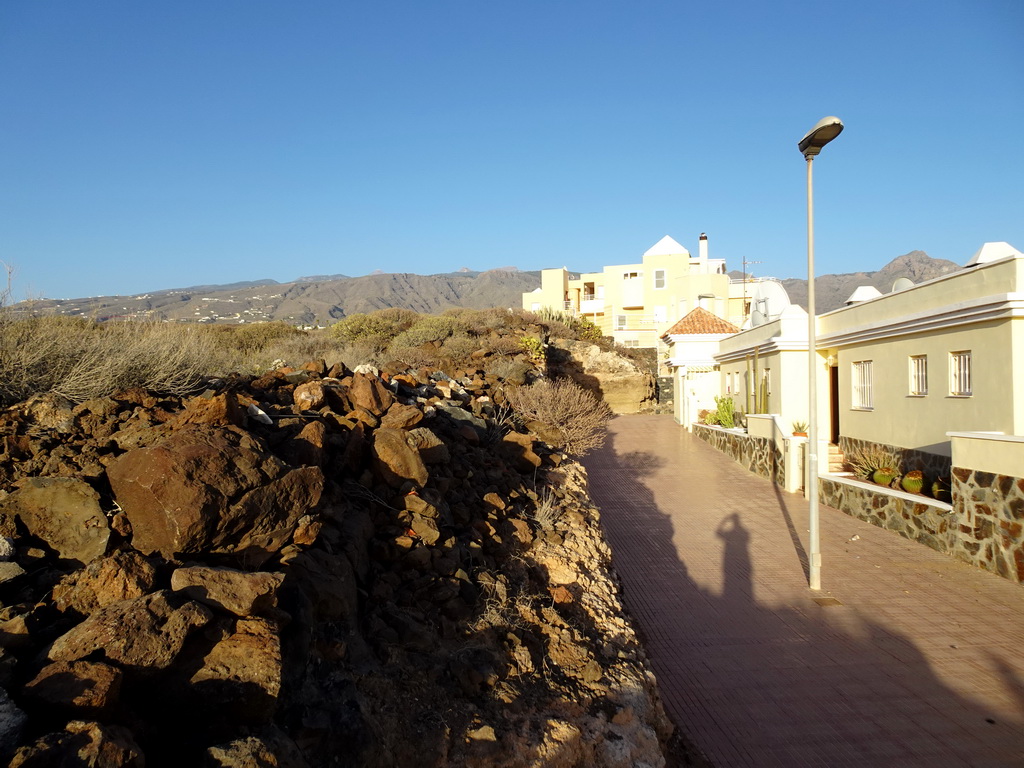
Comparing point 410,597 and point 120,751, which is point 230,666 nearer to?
point 120,751

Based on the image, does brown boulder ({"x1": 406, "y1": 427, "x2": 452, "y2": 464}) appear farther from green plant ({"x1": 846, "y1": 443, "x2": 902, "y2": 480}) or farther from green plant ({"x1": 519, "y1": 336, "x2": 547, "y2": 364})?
green plant ({"x1": 519, "y1": 336, "x2": 547, "y2": 364})

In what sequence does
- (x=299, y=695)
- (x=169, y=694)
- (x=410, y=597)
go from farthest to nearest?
(x=410, y=597)
(x=299, y=695)
(x=169, y=694)

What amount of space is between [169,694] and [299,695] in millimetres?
619

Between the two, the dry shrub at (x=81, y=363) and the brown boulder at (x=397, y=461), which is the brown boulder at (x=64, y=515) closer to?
the brown boulder at (x=397, y=461)

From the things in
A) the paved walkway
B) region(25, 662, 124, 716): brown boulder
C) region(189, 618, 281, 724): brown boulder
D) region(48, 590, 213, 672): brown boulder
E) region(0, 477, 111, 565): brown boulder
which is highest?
region(0, 477, 111, 565): brown boulder

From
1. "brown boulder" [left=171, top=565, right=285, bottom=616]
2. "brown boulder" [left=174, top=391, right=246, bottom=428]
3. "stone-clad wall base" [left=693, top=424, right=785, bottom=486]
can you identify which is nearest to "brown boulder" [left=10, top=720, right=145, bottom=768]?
"brown boulder" [left=171, top=565, right=285, bottom=616]

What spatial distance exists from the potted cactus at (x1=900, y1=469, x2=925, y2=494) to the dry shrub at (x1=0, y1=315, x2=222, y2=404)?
1193cm

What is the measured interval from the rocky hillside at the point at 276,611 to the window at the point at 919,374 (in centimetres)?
921

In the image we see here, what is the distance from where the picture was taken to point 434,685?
3947 mm

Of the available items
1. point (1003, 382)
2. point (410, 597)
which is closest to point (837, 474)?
point (1003, 382)

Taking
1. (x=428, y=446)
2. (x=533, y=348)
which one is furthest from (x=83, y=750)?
(x=533, y=348)

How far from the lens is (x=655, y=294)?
44375mm

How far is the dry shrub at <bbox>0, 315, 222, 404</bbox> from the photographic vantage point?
20.8 feet

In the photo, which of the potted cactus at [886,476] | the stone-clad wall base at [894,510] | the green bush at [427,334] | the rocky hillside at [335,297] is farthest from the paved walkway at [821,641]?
the rocky hillside at [335,297]
